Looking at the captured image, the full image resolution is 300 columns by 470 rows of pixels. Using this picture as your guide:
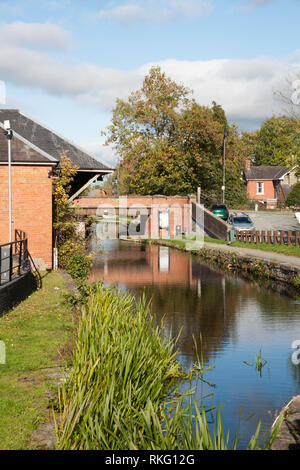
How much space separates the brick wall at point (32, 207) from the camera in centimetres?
2342

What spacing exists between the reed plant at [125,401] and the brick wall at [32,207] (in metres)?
12.8

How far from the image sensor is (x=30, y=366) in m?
9.91

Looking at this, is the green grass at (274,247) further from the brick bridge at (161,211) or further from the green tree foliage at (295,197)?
the green tree foliage at (295,197)

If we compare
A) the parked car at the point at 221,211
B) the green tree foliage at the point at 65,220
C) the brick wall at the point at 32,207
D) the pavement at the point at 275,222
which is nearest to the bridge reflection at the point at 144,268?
the green tree foliage at the point at 65,220

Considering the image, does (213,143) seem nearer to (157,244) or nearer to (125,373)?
(157,244)

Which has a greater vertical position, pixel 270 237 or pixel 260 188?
pixel 260 188

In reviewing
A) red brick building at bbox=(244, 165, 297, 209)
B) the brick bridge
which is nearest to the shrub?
the brick bridge

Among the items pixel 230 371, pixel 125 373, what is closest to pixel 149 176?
pixel 230 371

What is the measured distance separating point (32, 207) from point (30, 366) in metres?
14.5

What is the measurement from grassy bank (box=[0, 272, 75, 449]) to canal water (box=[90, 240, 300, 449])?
267 centimetres

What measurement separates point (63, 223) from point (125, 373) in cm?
1769

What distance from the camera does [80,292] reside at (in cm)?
1797

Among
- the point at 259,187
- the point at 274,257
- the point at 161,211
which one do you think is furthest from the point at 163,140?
the point at 259,187

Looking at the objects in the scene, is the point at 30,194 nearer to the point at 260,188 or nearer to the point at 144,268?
the point at 144,268
